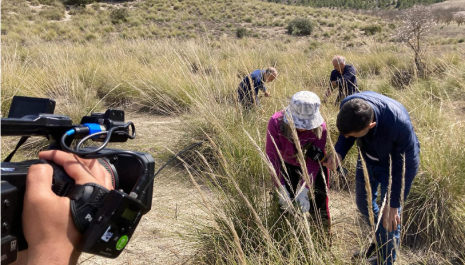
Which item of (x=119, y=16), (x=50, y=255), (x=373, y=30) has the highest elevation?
(x=119, y=16)

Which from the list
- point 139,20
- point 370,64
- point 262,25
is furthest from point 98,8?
point 370,64

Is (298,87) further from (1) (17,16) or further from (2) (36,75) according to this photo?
(1) (17,16)

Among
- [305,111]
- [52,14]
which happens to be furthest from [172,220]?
[52,14]

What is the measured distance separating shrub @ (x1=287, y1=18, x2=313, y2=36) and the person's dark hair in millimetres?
22991

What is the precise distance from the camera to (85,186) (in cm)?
88

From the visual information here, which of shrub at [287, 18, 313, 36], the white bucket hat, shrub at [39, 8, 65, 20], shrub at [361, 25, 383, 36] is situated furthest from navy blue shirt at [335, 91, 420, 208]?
shrub at [39, 8, 65, 20]

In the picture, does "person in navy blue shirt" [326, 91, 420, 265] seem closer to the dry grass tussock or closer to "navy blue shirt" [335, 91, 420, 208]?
"navy blue shirt" [335, 91, 420, 208]

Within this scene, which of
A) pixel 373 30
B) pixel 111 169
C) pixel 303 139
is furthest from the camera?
pixel 373 30

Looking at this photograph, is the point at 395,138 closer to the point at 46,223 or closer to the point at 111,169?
the point at 111,169

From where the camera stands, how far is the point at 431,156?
291 centimetres

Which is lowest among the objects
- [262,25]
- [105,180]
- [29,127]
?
[262,25]

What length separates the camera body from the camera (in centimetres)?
82

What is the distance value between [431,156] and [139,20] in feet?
79.0

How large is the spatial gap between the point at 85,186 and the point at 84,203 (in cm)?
4
